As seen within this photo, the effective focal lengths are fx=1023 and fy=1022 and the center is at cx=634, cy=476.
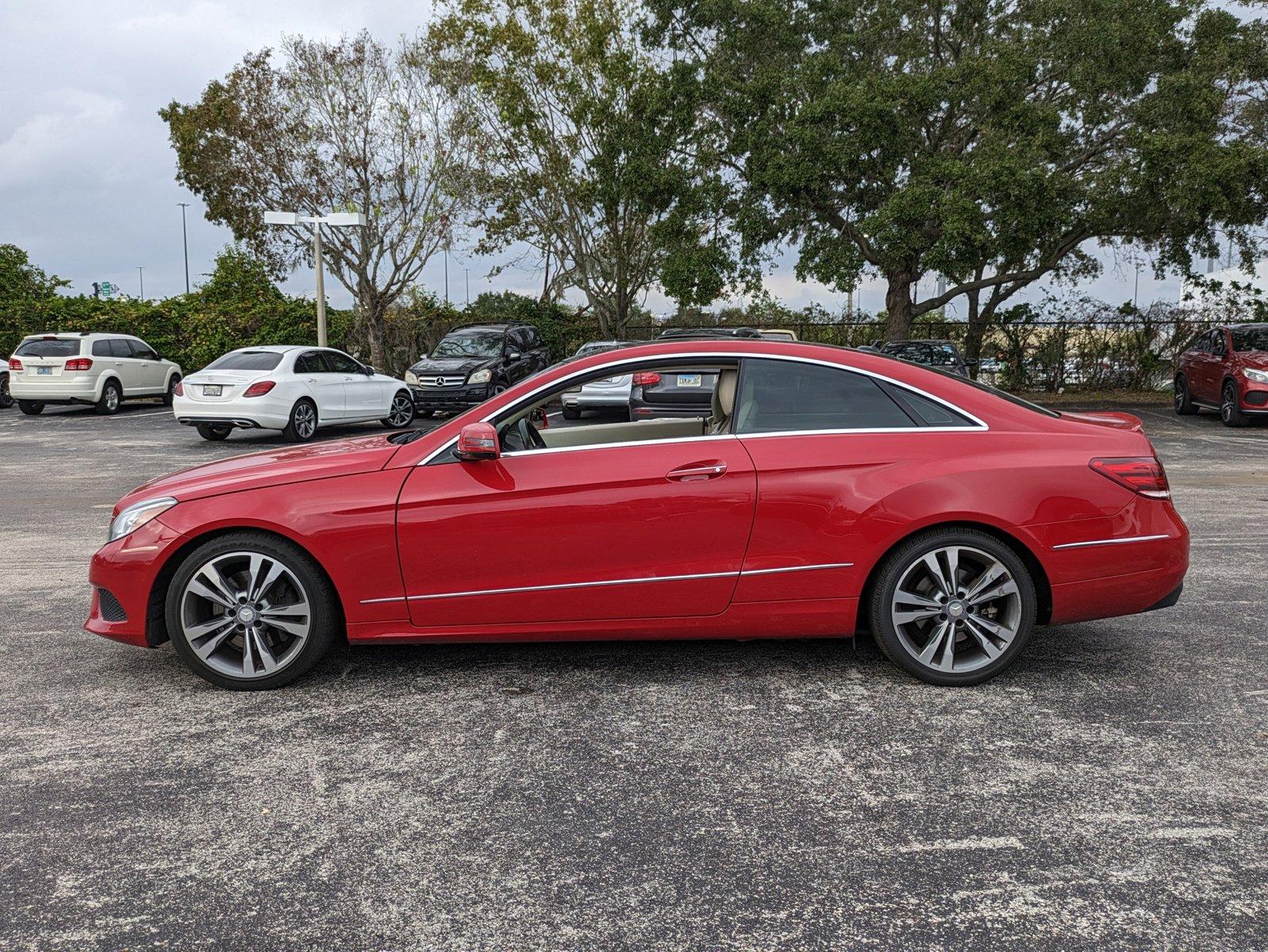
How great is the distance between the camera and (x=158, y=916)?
2812 mm

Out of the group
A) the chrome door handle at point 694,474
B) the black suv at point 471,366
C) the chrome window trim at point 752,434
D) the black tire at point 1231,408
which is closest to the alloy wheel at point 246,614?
the chrome window trim at point 752,434

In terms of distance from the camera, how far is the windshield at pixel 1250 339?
60.4ft

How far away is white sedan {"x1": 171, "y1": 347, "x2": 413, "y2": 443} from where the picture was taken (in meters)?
15.5

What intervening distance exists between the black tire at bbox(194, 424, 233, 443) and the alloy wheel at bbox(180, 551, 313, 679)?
12.6 meters

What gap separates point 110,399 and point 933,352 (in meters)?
16.9

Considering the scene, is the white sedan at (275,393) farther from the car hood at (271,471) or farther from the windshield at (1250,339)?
the windshield at (1250,339)

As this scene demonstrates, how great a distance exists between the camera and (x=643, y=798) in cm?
349

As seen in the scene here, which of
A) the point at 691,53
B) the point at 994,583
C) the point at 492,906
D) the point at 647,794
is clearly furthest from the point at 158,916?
the point at 691,53

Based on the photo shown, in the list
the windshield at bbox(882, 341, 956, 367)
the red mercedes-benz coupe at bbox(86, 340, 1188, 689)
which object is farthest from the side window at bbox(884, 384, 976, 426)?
the windshield at bbox(882, 341, 956, 367)

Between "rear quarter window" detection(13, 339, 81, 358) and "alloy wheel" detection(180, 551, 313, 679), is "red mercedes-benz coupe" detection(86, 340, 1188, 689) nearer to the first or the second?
"alloy wheel" detection(180, 551, 313, 679)

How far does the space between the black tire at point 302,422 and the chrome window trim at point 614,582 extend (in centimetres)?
1226

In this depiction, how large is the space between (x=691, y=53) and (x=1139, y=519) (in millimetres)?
→ 22738

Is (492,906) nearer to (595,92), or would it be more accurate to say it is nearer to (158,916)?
(158,916)

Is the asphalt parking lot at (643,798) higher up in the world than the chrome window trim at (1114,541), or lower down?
lower down
